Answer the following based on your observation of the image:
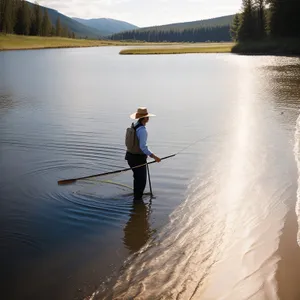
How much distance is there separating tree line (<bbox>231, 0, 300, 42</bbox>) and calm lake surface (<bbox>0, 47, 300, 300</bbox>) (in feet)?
229

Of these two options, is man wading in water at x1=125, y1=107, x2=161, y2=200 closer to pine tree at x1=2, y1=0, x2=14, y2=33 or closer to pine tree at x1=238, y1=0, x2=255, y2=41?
pine tree at x1=238, y1=0, x2=255, y2=41

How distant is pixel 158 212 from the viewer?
29.2 ft

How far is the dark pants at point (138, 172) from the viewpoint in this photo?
9342mm

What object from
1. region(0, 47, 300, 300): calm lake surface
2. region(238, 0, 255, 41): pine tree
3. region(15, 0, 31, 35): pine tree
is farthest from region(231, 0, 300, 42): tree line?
region(15, 0, 31, 35): pine tree

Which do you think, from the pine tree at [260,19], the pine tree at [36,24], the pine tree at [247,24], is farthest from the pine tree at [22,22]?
the pine tree at [260,19]

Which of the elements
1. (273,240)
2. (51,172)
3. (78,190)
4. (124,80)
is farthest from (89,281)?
(124,80)

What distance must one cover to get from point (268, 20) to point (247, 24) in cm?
463

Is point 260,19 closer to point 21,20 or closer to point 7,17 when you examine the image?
point 7,17

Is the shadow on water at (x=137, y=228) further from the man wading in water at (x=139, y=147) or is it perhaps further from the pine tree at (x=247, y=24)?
the pine tree at (x=247, y=24)

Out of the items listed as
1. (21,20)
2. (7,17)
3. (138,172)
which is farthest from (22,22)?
(138,172)

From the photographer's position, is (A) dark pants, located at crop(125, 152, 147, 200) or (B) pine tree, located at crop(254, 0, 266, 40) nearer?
(A) dark pants, located at crop(125, 152, 147, 200)

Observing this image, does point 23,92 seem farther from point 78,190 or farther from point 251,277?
point 251,277

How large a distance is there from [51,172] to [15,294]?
597 centimetres

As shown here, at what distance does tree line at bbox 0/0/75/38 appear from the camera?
144 meters
